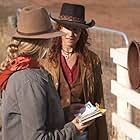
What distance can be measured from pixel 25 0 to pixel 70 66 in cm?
1934

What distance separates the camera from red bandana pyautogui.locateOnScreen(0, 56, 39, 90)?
3436 millimetres

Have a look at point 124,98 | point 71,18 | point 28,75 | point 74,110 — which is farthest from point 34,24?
point 124,98

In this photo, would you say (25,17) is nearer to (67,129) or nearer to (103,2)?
(67,129)

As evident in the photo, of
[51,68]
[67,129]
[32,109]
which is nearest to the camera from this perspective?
[32,109]

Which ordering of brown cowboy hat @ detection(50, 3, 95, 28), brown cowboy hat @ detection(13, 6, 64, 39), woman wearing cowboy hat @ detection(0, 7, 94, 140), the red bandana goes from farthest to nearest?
brown cowboy hat @ detection(50, 3, 95, 28) < brown cowboy hat @ detection(13, 6, 64, 39) < the red bandana < woman wearing cowboy hat @ detection(0, 7, 94, 140)

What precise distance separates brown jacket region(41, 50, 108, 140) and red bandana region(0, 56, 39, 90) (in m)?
1.05

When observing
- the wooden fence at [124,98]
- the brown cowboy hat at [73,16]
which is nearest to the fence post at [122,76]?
the wooden fence at [124,98]

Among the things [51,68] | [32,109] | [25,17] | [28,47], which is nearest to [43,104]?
[32,109]

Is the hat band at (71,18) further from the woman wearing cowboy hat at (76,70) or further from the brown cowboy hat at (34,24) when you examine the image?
the brown cowboy hat at (34,24)

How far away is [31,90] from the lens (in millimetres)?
3275

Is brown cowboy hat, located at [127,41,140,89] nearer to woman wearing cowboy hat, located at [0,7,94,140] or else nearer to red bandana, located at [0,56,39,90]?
woman wearing cowboy hat, located at [0,7,94,140]

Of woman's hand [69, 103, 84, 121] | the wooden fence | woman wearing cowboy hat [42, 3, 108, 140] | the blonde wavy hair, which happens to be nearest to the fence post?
the wooden fence

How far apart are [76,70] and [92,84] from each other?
0.17m

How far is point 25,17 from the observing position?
3.63 meters
